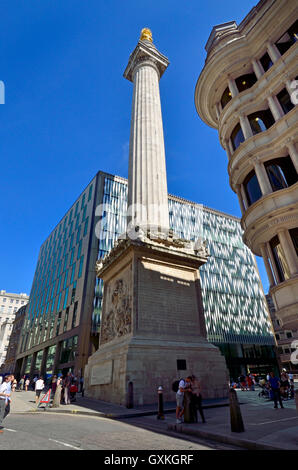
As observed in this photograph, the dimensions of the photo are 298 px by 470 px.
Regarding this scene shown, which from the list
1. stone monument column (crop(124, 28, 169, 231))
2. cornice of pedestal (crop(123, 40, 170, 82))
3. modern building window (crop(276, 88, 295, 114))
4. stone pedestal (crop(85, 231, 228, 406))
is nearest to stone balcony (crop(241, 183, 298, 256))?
stone pedestal (crop(85, 231, 228, 406))

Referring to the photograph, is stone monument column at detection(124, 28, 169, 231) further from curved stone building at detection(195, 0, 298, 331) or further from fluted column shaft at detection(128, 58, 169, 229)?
curved stone building at detection(195, 0, 298, 331)

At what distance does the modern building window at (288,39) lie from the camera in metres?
17.3

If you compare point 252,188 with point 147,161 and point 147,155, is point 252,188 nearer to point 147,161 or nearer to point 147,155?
point 147,161

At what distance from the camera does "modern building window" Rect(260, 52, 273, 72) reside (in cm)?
1859

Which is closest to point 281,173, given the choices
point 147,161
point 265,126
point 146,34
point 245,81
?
point 265,126

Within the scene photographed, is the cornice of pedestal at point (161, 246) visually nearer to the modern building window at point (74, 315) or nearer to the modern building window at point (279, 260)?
the modern building window at point (279, 260)

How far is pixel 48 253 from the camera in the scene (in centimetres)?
7081

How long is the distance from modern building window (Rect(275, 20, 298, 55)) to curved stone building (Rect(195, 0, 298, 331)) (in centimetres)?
6

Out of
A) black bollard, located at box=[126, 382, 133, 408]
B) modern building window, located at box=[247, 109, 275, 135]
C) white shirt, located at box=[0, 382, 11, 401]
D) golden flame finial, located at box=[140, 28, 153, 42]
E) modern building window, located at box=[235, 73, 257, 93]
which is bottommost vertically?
black bollard, located at box=[126, 382, 133, 408]

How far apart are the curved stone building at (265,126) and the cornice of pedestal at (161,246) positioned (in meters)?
3.94

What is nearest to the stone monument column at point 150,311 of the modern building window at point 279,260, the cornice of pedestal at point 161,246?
the cornice of pedestal at point 161,246

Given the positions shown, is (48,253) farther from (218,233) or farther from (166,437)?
(166,437)

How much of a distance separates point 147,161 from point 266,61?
10.9 metres

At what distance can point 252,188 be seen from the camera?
16.9m
